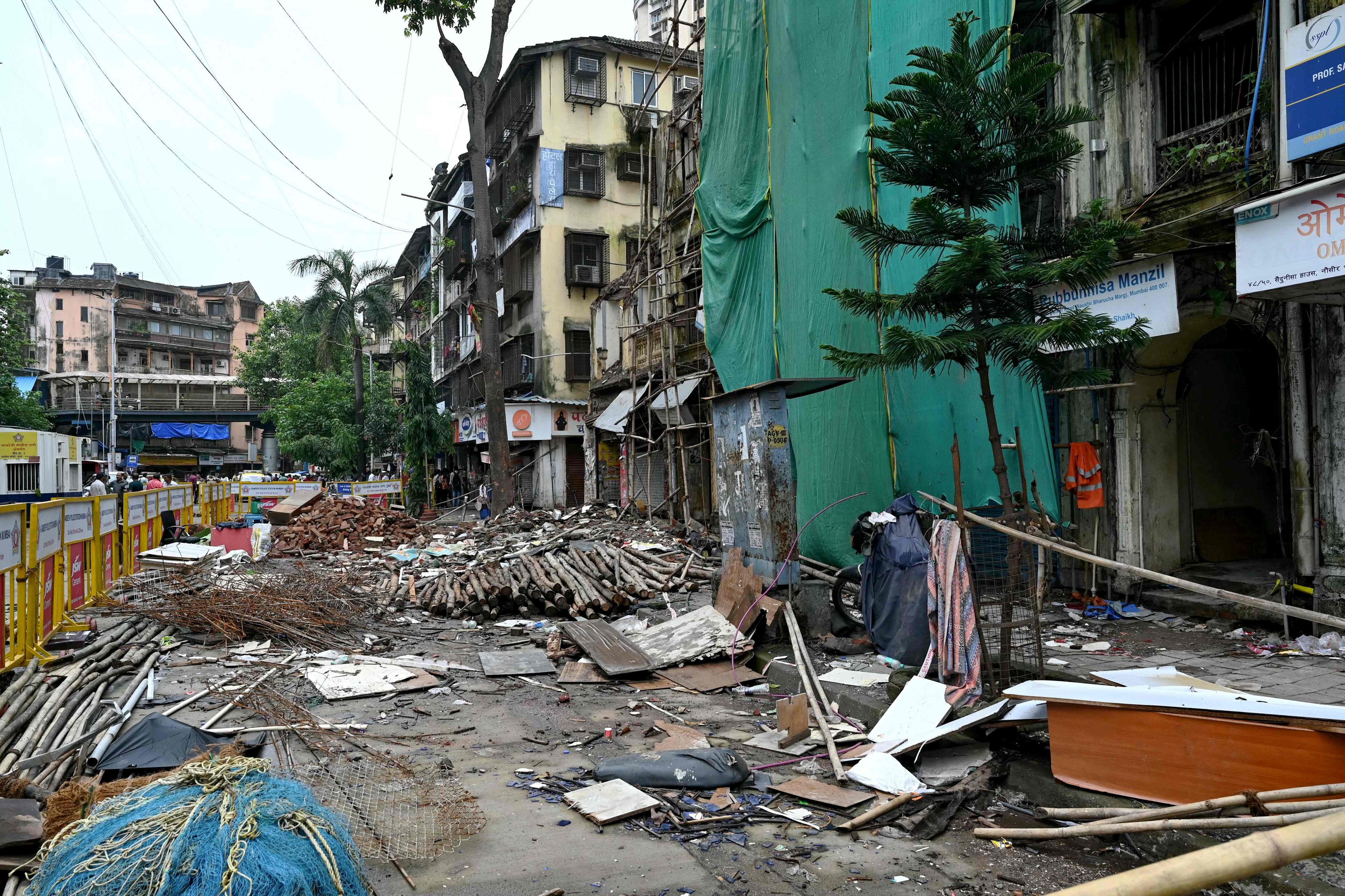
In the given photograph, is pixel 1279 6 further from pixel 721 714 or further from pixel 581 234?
pixel 581 234

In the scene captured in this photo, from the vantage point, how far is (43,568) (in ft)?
26.1

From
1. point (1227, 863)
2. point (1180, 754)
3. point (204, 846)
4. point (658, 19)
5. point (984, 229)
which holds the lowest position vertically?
point (1180, 754)

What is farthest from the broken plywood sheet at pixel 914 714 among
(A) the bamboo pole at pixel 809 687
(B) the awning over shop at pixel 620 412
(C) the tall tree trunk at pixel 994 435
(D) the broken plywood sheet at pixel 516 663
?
(B) the awning over shop at pixel 620 412

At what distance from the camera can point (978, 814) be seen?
474cm

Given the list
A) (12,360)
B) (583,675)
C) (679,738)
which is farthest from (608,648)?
(12,360)

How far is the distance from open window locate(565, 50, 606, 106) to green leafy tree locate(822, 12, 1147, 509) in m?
22.9

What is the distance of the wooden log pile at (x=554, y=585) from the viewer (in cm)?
1121

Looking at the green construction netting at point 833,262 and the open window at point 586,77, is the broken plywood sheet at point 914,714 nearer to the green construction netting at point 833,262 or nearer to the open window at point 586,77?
the green construction netting at point 833,262

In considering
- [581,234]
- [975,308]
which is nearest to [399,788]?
[975,308]

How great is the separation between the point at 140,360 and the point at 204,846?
6821cm

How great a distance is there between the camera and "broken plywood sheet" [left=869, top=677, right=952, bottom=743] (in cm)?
546

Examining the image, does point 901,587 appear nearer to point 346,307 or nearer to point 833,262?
point 833,262

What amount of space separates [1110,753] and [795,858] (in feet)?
5.74

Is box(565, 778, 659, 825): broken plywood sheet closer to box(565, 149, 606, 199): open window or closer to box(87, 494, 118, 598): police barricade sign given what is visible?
box(87, 494, 118, 598): police barricade sign
